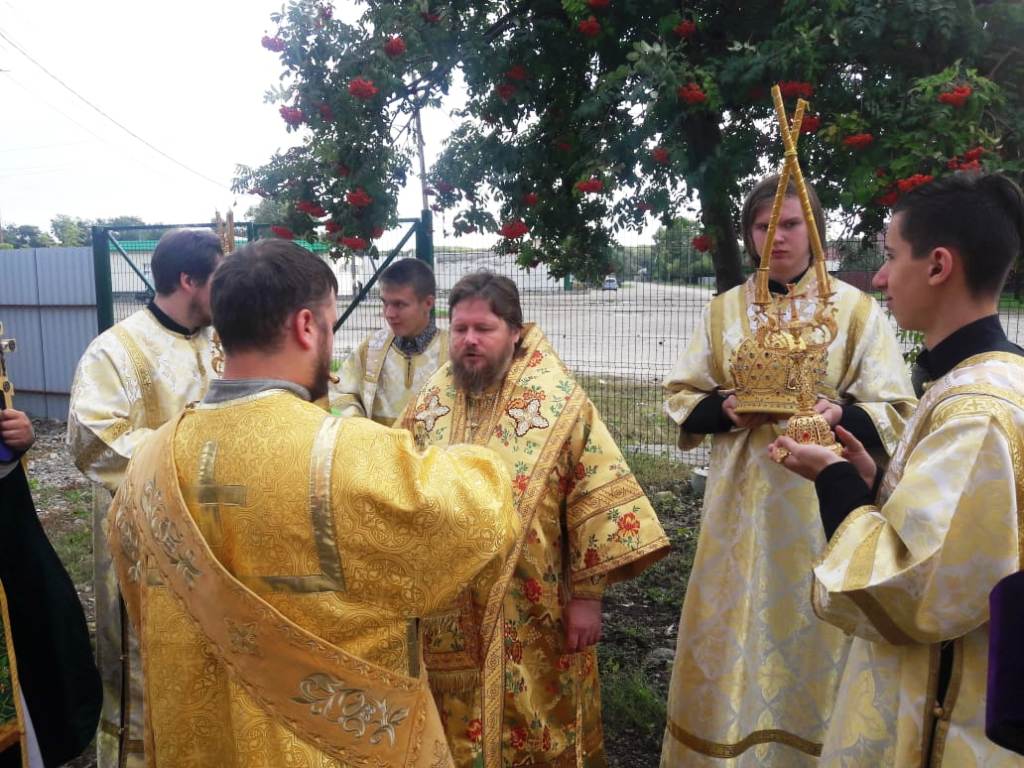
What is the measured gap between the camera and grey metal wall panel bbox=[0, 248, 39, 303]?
12.4m

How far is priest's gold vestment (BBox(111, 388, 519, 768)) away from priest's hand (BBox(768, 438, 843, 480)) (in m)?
0.81

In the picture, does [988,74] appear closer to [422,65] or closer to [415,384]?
[422,65]

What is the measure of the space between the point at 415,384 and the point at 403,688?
285 cm

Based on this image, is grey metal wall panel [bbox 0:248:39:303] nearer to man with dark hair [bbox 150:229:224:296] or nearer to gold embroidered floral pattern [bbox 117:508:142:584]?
man with dark hair [bbox 150:229:224:296]

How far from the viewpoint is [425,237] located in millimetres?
6406

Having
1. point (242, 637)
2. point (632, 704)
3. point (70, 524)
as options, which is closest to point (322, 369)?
point (242, 637)

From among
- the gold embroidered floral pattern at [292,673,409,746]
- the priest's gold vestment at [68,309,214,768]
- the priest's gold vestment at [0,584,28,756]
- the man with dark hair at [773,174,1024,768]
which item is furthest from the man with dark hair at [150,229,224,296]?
the man with dark hair at [773,174,1024,768]

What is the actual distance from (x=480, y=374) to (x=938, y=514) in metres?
1.65

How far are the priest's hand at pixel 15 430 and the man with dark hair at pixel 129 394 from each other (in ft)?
1.21

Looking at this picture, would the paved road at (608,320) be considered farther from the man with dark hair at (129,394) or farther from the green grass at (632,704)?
the green grass at (632,704)

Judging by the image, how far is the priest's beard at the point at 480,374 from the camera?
2984 millimetres

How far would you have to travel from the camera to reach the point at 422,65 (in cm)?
429

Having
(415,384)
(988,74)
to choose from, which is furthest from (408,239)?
(988,74)

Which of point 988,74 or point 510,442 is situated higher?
point 988,74
